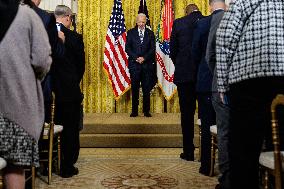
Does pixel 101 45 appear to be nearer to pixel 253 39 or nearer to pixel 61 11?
pixel 61 11

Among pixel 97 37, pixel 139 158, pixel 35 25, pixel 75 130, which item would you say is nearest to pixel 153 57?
pixel 97 37

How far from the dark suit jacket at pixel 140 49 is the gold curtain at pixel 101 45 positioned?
2.42 ft

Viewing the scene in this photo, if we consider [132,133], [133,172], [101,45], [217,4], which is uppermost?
[101,45]

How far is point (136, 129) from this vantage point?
697 cm

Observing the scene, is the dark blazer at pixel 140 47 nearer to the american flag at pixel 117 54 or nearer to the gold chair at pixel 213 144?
the american flag at pixel 117 54

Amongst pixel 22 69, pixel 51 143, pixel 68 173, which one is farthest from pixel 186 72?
pixel 22 69

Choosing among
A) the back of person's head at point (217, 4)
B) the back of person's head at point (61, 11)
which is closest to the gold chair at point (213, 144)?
the back of person's head at point (217, 4)

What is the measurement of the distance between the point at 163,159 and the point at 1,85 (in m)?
3.31

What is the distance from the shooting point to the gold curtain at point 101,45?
346 inches

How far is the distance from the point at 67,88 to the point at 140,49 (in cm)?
374

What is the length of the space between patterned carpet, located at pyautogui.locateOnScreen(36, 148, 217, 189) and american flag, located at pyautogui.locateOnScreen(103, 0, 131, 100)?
2451 millimetres

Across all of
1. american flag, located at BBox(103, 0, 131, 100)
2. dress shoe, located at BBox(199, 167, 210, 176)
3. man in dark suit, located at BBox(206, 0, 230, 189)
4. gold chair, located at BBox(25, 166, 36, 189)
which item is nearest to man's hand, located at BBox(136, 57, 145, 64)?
american flag, located at BBox(103, 0, 131, 100)

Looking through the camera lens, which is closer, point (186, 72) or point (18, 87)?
point (18, 87)

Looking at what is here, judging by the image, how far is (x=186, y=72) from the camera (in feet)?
17.8
